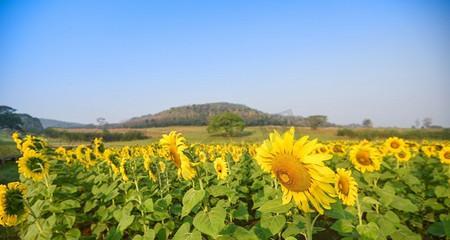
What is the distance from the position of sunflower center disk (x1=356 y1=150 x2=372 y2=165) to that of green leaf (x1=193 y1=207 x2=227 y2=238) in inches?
138

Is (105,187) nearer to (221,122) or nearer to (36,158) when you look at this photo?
(36,158)

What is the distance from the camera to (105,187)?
6.16 metres

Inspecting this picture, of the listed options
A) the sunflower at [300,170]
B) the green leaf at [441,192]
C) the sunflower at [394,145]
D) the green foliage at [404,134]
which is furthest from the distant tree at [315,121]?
the sunflower at [300,170]

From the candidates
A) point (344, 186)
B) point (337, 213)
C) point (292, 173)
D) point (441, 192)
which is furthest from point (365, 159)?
point (292, 173)

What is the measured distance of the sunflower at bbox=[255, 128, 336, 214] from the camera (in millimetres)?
2166

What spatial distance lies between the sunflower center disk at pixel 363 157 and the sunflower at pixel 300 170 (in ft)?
11.5

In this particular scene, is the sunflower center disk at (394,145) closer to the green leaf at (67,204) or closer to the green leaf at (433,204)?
the green leaf at (433,204)

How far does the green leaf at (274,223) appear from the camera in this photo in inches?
124

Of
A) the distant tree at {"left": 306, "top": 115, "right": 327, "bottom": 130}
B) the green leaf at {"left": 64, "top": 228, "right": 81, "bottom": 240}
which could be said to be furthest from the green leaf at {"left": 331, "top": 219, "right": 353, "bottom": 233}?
the distant tree at {"left": 306, "top": 115, "right": 327, "bottom": 130}

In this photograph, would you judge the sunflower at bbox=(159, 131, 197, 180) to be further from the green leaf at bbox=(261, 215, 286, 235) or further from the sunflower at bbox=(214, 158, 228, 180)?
the sunflower at bbox=(214, 158, 228, 180)

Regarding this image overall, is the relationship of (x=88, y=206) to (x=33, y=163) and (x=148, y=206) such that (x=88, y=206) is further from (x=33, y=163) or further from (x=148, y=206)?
(x=148, y=206)

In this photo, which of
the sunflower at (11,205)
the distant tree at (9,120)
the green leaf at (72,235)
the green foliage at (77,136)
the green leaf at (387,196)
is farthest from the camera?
the distant tree at (9,120)

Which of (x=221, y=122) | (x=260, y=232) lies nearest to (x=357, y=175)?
(x=260, y=232)

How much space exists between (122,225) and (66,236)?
1633mm
